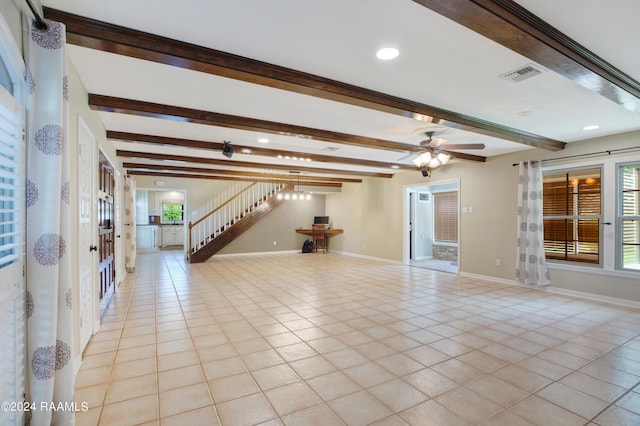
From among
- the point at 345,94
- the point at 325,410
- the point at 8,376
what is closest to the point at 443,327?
the point at 325,410

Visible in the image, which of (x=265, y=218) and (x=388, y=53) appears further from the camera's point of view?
(x=265, y=218)

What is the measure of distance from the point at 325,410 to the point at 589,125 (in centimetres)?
476

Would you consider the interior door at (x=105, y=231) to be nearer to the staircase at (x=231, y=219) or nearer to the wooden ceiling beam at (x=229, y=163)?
the wooden ceiling beam at (x=229, y=163)

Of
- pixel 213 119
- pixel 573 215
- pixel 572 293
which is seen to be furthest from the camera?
pixel 573 215

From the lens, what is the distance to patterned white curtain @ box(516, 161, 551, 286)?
5.33 m

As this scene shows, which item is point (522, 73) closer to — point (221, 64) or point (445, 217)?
point (221, 64)

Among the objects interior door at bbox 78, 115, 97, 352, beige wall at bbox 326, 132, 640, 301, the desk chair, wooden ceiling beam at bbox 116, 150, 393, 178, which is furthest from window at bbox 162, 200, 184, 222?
interior door at bbox 78, 115, 97, 352

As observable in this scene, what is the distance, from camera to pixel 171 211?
12.2 m

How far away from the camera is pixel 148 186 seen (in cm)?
922

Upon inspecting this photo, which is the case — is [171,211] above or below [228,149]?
below

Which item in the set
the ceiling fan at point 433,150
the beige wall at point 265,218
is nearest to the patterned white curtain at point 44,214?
the ceiling fan at point 433,150

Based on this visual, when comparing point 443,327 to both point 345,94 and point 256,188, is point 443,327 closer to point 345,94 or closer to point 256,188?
point 345,94

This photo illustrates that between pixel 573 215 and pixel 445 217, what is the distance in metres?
4.26

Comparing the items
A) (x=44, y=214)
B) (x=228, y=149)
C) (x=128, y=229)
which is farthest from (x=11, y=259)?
(x=128, y=229)
